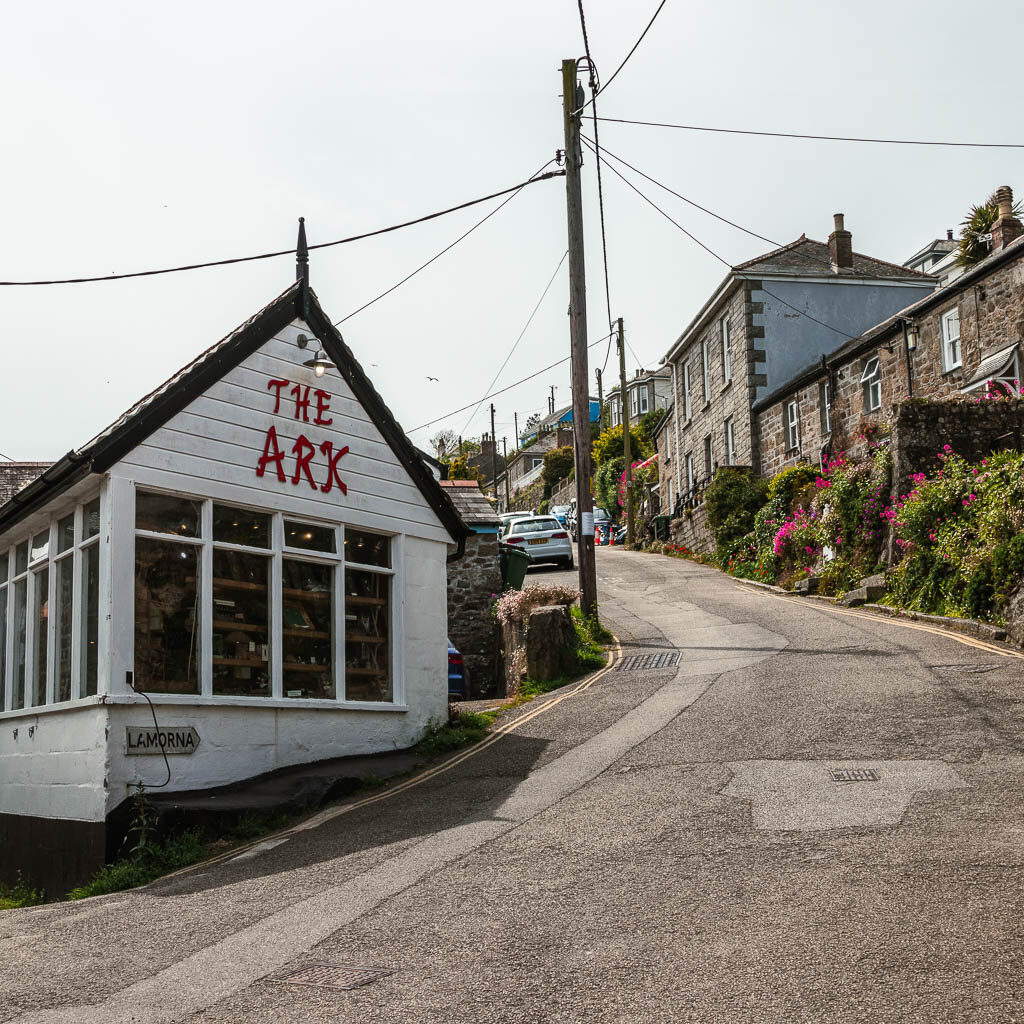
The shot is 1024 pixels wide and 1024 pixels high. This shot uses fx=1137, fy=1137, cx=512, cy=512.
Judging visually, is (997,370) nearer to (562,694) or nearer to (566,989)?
(562,694)

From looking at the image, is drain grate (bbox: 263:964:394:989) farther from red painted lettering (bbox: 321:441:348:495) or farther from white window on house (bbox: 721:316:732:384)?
white window on house (bbox: 721:316:732:384)

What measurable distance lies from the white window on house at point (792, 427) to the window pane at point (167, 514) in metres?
24.6

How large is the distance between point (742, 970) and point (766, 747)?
569 centimetres

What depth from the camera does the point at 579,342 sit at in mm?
19094

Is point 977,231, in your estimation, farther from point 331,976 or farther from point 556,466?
point 556,466

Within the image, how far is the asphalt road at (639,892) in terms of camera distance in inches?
209

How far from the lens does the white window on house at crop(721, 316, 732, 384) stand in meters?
38.3

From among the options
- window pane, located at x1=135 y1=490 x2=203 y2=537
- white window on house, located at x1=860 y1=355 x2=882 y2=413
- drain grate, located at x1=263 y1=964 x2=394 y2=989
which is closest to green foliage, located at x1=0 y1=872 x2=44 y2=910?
window pane, located at x1=135 y1=490 x2=203 y2=537

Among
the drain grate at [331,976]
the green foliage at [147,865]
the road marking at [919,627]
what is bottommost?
the green foliage at [147,865]

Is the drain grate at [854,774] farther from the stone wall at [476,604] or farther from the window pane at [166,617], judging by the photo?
the stone wall at [476,604]

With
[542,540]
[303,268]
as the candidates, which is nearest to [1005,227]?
[542,540]

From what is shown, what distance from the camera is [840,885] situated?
670cm

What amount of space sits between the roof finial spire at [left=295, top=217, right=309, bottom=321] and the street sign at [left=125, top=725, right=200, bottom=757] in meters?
4.98

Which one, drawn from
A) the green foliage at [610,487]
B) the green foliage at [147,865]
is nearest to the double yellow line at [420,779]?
the green foliage at [147,865]
